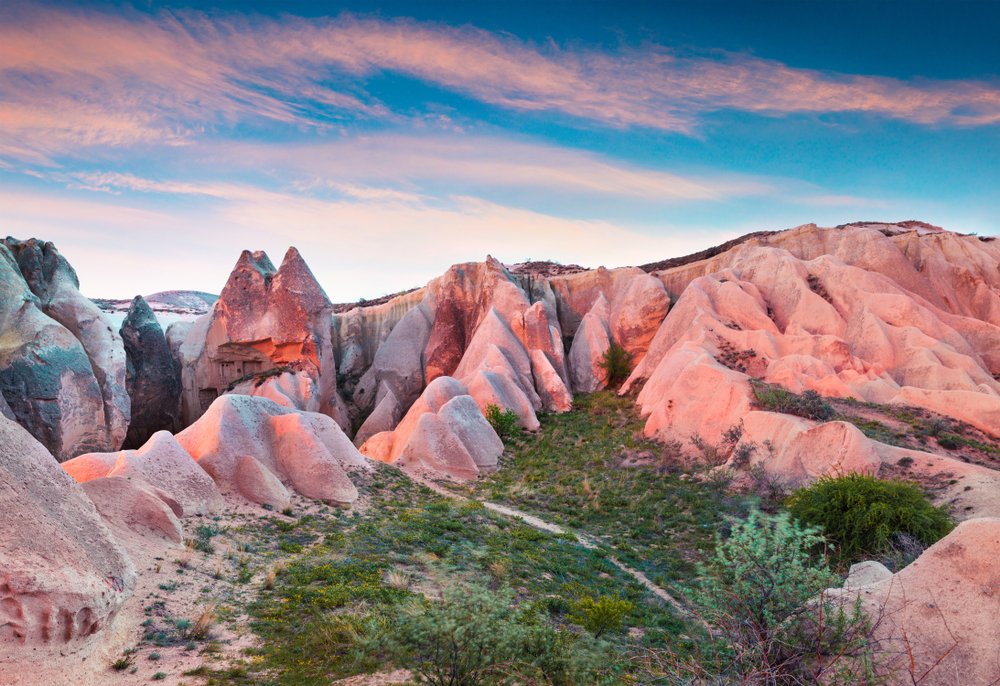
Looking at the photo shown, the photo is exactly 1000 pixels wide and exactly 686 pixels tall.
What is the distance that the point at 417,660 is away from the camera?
6.40 metres

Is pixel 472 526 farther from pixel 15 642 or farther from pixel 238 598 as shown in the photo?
pixel 15 642

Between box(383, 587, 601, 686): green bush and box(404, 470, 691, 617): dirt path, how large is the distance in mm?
3653

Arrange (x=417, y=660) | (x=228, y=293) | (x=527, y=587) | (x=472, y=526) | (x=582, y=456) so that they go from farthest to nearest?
(x=228, y=293) < (x=582, y=456) < (x=472, y=526) < (x=527, y=587) < (x=417, y=660)

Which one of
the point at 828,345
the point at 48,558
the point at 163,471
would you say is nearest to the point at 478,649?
the point at 48,558

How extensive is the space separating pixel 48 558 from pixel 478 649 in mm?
3940

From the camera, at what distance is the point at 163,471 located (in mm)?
10625

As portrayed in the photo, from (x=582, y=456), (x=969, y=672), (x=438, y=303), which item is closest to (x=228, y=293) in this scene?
(x=438, y=303)

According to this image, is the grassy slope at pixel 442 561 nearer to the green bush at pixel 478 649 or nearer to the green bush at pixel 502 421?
the green bush at pixel 478 649

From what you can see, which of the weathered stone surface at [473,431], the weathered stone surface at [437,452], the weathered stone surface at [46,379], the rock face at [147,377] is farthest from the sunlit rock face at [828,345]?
the rock face at [147,377]

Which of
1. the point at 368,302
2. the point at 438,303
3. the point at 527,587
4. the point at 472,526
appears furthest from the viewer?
the point at 368,302

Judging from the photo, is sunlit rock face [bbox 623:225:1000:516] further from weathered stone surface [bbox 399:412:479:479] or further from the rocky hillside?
weathered stone surface [bbox 399:412:479:479]

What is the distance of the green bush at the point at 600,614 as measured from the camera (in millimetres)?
8039

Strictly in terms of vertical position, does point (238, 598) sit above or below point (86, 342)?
below

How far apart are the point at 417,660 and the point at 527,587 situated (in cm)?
325
